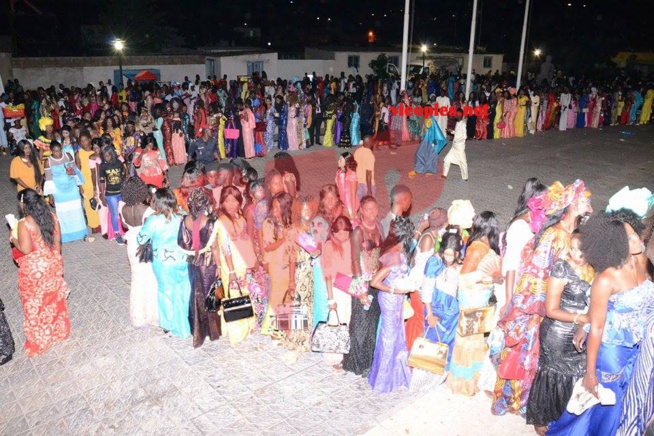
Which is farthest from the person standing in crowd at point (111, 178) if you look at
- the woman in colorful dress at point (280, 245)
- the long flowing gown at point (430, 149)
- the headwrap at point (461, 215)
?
the long flowing gown at point (430, 149)

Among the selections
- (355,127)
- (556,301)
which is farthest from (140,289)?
(355,127)

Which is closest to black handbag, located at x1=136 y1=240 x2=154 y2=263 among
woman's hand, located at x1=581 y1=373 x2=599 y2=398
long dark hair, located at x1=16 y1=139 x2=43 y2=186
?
long dark hair, located at x1=16 y1=139 x2=43 y2=186

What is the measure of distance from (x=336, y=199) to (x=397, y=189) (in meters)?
0.69

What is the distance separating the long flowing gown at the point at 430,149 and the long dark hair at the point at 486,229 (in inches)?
301

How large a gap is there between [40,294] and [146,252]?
112 cm

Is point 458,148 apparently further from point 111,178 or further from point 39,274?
point 39,274

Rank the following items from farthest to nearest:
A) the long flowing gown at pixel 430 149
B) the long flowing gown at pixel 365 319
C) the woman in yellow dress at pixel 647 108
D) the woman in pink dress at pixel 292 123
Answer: the woman in yellow dress at pixel 647 108
the woman in pink dress at pixel 292 123
the long flowing gown at pixel 430 149
the long flowing gown at pixel 365 319

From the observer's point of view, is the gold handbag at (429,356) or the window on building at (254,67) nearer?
the gold handbag at (429,356)

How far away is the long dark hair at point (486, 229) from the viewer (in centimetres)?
439

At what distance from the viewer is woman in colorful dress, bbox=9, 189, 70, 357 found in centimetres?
505

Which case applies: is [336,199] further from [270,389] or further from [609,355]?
[609,355]

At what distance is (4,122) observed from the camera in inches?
560

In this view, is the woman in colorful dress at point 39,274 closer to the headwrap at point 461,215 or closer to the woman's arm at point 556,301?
the headwrap at point 461,215

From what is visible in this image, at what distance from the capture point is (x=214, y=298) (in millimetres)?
5234
